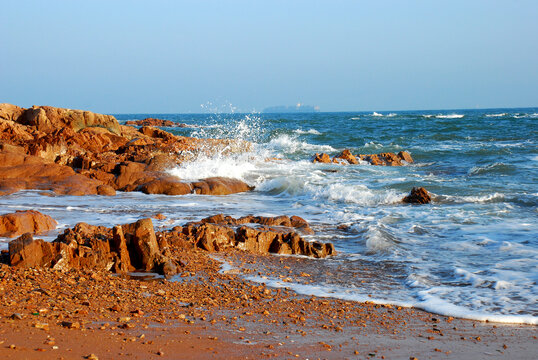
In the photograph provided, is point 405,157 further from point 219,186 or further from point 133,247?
point 133,247

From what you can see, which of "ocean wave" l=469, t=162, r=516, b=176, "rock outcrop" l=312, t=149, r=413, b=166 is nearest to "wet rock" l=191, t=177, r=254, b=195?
"rock outcrop" l=312, t=149, r=413, b=166

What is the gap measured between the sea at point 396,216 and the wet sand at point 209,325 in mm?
500

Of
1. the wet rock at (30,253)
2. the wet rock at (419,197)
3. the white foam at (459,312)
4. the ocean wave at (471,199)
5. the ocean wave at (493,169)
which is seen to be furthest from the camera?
the ocean wave at (493,169)

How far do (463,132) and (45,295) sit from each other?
32.7 meters

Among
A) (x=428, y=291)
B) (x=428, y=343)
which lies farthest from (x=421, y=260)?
(x=428, y=343)

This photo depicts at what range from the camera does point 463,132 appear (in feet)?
111

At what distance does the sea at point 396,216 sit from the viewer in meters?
5.36

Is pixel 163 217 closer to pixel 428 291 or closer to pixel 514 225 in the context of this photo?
pixel 428 291

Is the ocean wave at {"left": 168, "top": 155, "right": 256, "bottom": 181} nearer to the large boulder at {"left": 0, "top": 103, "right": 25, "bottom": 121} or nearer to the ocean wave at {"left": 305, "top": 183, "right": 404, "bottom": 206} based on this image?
the ocean wave at {"left": 305, "top": 183, "right": 404, "bottom": 206}

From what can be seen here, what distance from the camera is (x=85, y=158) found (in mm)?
13523

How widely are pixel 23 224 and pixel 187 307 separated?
3.77m

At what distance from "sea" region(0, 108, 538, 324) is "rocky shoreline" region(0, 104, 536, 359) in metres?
0.43

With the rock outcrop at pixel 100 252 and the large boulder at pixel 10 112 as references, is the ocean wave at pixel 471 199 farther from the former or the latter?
the large boulder at pixel 10 112

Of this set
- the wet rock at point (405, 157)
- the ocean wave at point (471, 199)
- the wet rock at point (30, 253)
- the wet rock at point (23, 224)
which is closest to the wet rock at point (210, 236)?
the wet rock at point (30, 253)
